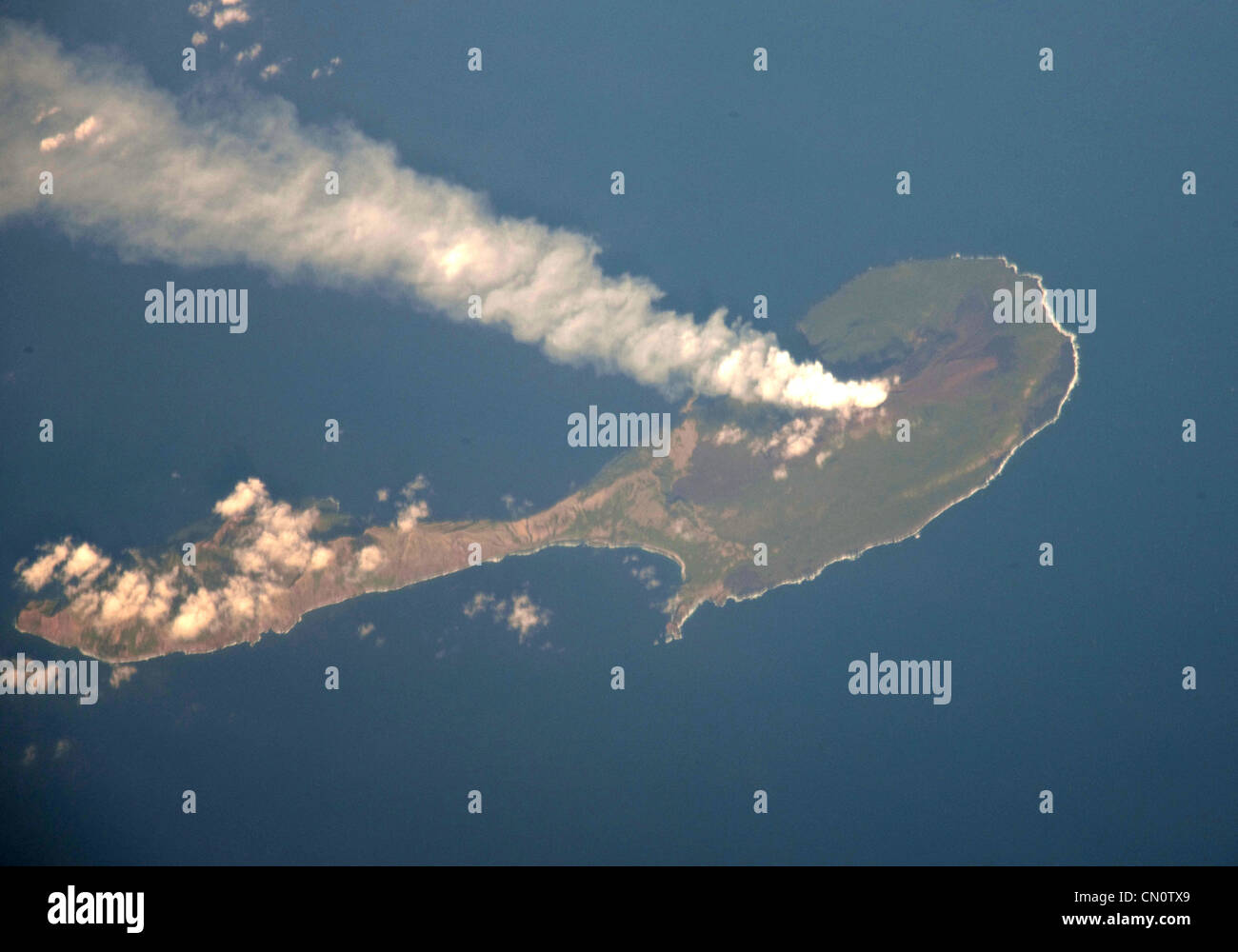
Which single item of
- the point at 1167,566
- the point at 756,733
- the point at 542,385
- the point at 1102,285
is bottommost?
the point at 756,733

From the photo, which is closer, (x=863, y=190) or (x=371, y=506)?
(x=371, y=506)

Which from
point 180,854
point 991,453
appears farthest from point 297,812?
point 991,453

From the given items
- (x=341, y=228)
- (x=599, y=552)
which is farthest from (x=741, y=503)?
(x=341, y=228)

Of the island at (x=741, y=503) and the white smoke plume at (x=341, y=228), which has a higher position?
the white smoke plume at (x=341, y=228)

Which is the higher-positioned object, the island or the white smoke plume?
the white smoke plume

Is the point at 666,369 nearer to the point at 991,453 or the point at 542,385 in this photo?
the point at 542,385
